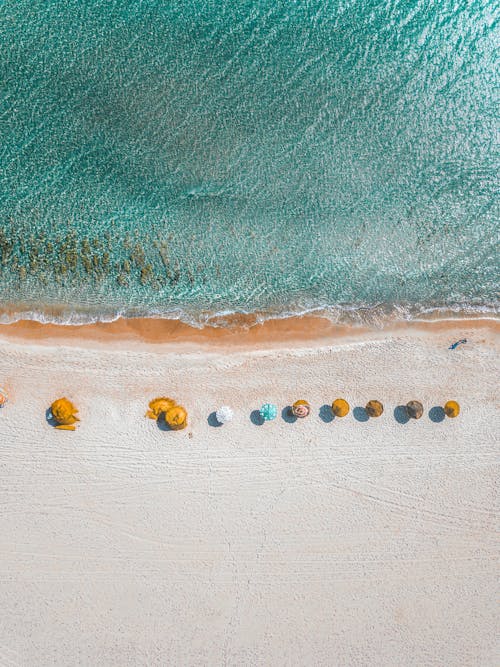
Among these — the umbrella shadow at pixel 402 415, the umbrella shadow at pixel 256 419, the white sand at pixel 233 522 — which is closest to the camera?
the white sand at pixel 233 522

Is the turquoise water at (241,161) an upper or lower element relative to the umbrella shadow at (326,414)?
upper

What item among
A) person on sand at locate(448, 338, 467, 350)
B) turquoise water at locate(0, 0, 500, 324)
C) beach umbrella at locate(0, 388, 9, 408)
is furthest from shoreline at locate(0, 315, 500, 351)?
beach umbrella at locate(0, 388, 9, 408)

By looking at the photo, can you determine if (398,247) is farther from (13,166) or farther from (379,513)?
(13,166)

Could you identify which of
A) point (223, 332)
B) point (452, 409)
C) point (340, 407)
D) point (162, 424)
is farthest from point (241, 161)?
point (452, 409)

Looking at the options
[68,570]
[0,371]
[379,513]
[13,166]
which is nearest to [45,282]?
[0,371]

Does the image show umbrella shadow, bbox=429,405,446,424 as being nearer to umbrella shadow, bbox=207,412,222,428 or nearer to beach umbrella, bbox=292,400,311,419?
beach umbrella, bbox=292,400,311,419

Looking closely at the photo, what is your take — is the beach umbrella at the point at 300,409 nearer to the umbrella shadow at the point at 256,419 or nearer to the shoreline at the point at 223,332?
the umbrella shadow at the point at 256,419

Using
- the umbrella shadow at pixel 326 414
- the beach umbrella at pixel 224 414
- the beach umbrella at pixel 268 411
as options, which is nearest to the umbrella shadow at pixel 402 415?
the umbrella shadow at pixel 326 414

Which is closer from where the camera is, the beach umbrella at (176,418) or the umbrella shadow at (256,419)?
the beach umbrella at (176,418)
